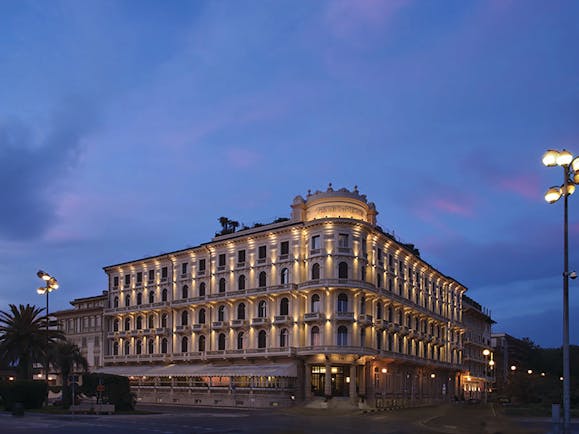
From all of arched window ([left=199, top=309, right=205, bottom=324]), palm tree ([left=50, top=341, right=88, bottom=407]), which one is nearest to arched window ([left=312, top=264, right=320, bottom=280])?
arched window ([left=199, top=309, right=205, bottom=324])

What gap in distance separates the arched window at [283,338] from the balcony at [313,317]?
11.4ft

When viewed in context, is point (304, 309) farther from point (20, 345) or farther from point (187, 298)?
point (20, 345)

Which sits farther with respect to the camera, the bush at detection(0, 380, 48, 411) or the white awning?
the white awning

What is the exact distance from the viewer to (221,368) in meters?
72.3

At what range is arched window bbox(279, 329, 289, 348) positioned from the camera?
227ft

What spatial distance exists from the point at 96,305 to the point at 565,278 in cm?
8407

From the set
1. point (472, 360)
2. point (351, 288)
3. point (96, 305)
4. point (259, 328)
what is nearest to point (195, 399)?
point (259, 328)

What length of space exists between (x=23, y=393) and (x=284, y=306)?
91.1 feet

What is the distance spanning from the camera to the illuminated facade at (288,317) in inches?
2621

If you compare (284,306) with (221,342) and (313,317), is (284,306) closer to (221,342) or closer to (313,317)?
(313,317)

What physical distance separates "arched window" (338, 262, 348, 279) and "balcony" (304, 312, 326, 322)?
4.16m

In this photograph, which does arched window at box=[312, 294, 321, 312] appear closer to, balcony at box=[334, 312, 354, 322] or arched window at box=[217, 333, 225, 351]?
balcony at box=[334, 312, 354, 322]

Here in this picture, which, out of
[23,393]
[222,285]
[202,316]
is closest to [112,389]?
[23,393]

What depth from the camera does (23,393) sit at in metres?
50.4
